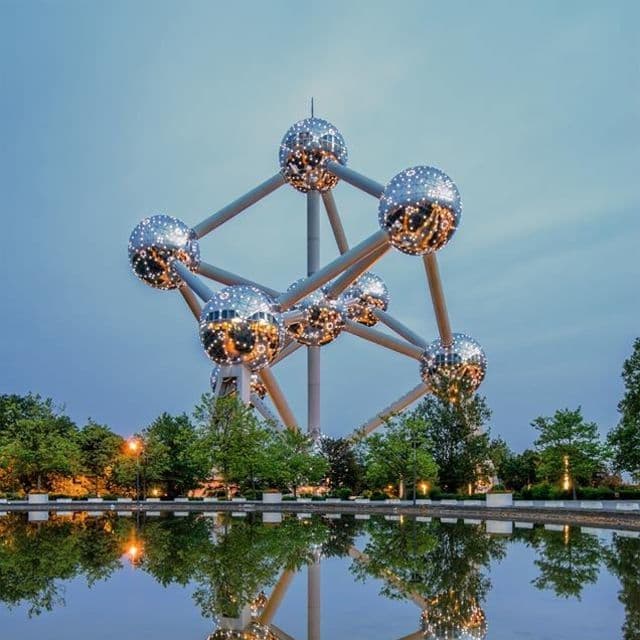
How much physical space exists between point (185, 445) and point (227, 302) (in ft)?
52.0

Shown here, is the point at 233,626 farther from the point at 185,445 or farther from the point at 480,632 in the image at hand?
the point at 185,445

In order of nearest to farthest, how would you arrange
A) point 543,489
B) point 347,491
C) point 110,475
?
point 543,489 < point 347,491 < point 110,475

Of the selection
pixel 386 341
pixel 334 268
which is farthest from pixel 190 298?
pixel 386 341

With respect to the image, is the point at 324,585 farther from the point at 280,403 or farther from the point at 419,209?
the point at 280,403

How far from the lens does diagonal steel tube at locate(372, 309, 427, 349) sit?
139 feet

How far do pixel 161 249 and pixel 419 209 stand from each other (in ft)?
41.1

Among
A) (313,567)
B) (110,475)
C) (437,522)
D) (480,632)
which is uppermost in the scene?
(110,475)

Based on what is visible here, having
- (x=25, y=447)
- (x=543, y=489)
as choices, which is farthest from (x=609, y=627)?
(x=25, y=447)

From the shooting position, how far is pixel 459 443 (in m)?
35.9

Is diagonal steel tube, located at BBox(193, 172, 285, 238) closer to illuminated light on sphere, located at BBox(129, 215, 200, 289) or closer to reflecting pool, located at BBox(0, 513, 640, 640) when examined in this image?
illuminated light on sphere, located at BBox(129, 215, 200, 289)

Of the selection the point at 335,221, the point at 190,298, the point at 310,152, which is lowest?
the point at 190,298

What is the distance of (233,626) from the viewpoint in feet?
29.5

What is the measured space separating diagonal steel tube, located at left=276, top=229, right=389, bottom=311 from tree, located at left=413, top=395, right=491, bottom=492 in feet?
26.4

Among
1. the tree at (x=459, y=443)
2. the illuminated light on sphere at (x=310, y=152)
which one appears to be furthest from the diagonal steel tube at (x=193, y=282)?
the tree at (x=459, y=443)
